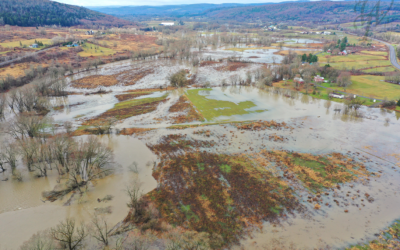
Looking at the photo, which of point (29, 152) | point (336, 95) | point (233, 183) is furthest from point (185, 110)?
point (336, 95)

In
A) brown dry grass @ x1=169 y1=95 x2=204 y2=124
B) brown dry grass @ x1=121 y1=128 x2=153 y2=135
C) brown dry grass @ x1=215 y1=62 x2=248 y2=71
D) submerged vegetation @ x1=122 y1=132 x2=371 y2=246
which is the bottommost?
submerged vegetation @ x1=122 y1=132 x2=371 y2=246

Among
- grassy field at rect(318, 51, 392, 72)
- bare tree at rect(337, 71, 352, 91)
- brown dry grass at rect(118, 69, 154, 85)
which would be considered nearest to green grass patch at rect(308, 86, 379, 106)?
bare tree at rect(337, 71, 352, 91)

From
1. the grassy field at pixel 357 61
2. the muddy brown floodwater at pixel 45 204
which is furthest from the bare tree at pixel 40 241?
the grassy field at pixel 357 61

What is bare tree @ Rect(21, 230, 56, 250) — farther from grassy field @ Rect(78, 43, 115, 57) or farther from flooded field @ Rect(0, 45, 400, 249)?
grassy field @ Rect(78, 43, 115, 57)

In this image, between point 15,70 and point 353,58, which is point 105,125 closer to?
point 15,70

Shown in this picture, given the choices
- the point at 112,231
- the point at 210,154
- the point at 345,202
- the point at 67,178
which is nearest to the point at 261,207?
the point at 345,202

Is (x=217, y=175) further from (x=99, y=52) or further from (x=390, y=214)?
(x=99, y=52)
